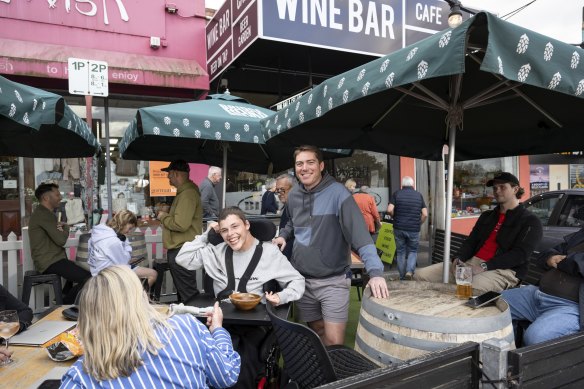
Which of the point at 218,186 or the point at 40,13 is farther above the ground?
the point at 40,13

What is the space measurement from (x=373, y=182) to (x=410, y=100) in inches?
268

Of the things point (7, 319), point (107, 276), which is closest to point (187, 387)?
point (107, 276)

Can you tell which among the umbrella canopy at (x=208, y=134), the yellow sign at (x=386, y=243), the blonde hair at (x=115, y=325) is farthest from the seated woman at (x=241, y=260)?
the yellow sign at (x=386, y=243)

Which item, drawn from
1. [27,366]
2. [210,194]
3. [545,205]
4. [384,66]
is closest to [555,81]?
[384,66]

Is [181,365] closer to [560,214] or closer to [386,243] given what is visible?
[386,243]

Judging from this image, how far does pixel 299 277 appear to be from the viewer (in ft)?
9.46

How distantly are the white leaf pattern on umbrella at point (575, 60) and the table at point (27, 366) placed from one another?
281 centimetres

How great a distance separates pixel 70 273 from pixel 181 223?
1.61m

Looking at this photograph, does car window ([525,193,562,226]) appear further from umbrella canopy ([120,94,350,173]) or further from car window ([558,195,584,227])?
umbrella canopy ([120,94,350,173])

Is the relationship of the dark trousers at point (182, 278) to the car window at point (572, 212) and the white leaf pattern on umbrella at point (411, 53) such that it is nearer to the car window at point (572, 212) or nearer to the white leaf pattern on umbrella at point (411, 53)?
the white leaf pattern on umbrella at point (411, 53)

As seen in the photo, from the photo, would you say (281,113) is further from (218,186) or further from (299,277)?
(218,186)

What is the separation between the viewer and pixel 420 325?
1.97 meters

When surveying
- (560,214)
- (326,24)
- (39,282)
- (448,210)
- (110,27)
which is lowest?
(39,282)

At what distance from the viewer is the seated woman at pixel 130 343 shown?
57.8 inches
